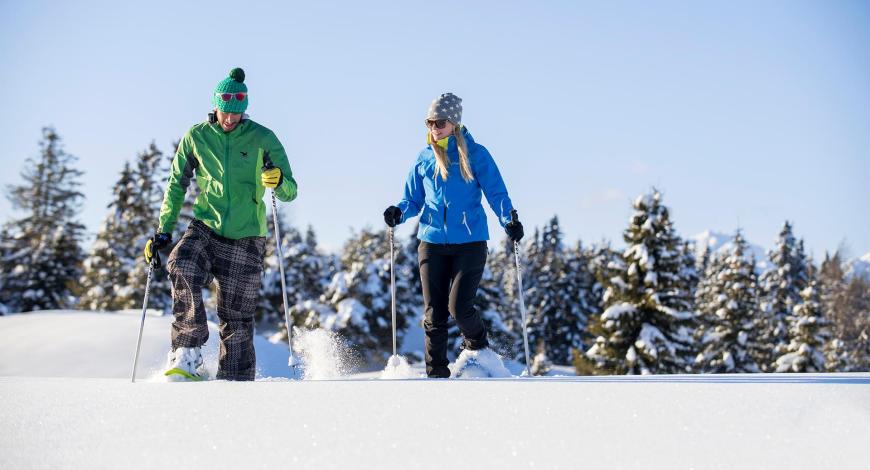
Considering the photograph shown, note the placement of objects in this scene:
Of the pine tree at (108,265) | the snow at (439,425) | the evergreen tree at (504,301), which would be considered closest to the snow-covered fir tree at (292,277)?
the pine tree at (108,265)

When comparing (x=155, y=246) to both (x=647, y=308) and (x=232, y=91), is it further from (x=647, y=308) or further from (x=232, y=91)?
(x=647, y=308)

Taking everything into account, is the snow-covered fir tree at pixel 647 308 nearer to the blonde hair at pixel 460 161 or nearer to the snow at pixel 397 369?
the snow at pixel 397 369

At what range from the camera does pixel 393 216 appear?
691cm

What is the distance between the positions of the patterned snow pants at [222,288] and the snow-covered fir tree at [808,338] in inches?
1087

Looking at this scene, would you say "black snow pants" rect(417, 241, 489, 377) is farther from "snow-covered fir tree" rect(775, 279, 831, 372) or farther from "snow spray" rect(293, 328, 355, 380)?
"snow-covered fir tree" rect(775, 279, 831, 372)

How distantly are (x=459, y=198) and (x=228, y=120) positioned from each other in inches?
81.4

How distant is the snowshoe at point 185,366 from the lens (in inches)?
203

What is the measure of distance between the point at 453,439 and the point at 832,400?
1.79 metres

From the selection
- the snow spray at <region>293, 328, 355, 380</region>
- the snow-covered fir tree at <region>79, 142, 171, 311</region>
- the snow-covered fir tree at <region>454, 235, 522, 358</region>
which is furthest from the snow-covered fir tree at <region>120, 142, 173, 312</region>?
the snow spray at <region>293, 328, 355, 380</region>

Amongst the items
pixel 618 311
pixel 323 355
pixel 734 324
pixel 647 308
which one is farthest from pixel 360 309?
pixel 323 355

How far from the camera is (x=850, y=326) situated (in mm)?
52875

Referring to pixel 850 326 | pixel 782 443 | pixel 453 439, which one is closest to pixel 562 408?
pixel 453 439

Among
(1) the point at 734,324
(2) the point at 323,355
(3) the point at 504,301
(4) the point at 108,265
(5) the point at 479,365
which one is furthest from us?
(3) the point at 504,301

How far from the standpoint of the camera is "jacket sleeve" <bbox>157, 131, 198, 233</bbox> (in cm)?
595
